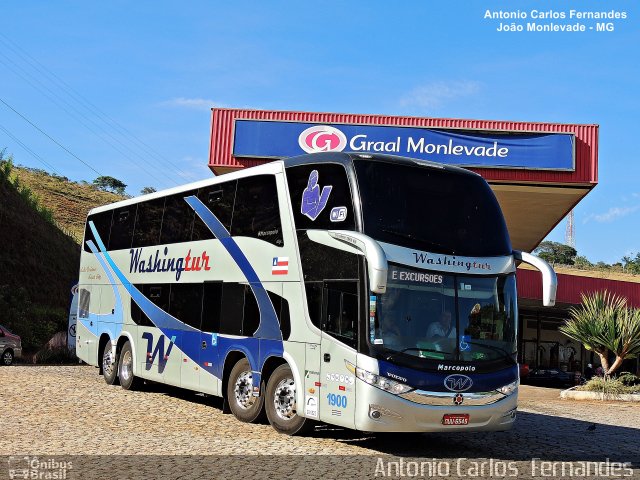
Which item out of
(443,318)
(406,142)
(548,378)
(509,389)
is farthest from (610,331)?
(443,318)

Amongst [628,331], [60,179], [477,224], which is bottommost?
[628,331]

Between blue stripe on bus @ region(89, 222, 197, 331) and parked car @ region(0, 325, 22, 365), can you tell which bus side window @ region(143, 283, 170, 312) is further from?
parked car @ region(0, 325, 22, 365)

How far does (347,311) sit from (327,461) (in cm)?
199

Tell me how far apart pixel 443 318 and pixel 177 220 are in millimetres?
7042

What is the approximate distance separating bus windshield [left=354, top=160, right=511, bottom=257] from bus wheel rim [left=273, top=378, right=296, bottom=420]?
2.85 meters

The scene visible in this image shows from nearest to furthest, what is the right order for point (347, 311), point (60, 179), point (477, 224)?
point (347, 311) < point (477, 224) < point (60, 179)

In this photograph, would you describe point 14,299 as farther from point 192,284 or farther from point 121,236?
point 192,284

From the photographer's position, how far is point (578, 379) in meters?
32.7

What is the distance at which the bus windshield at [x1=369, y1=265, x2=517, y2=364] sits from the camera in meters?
9.87

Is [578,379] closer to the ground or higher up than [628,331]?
closer to the ground

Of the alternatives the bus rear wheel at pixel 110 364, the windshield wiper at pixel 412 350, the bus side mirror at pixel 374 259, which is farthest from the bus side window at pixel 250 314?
the bus rear wheel at pixel 110 364

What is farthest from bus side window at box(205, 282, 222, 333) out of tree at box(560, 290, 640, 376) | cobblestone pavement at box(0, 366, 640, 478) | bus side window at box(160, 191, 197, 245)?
tree at box(560, 290, 640, 376)

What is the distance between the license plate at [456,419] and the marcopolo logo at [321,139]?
1617 centimetres

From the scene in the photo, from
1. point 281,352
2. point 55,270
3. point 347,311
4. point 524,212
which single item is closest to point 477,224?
point 347,311
